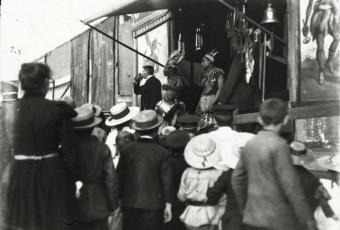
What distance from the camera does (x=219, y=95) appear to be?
27.9ft

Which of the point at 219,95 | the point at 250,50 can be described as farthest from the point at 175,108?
the point at 250,50

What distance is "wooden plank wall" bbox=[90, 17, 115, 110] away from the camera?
588 inches

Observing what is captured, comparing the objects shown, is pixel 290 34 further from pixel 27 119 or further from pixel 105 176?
pixel 27 119

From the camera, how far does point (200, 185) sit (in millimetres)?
4750

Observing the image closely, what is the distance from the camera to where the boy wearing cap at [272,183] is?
3617 millimetres

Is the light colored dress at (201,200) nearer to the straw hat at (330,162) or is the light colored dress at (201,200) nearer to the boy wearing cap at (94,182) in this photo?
the boy wearing cap at (94,182)

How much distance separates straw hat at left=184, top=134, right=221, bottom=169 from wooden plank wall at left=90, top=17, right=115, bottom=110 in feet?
32.7

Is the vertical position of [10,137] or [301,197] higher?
[10,137]

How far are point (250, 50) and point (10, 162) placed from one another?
521 cm

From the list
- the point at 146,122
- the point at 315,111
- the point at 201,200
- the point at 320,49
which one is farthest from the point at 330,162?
the point at 146,122

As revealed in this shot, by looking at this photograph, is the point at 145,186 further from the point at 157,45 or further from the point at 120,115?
the point at 157,45

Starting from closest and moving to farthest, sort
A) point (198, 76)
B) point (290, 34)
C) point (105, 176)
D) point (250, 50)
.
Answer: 1. point (105, 176)
2. point (290, 34)
3. point (250, 50)
4. point (198, 76)

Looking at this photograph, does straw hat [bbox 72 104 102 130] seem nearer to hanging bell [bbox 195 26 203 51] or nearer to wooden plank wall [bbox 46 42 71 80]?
hanging bell [bbox 195 26 203 51]

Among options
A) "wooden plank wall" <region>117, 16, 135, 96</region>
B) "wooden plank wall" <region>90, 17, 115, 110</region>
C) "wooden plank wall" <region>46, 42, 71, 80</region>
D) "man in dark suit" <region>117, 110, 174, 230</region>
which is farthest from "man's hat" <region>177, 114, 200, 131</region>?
"wooden plank wall" <region>46, 42, 71, 80</region>
